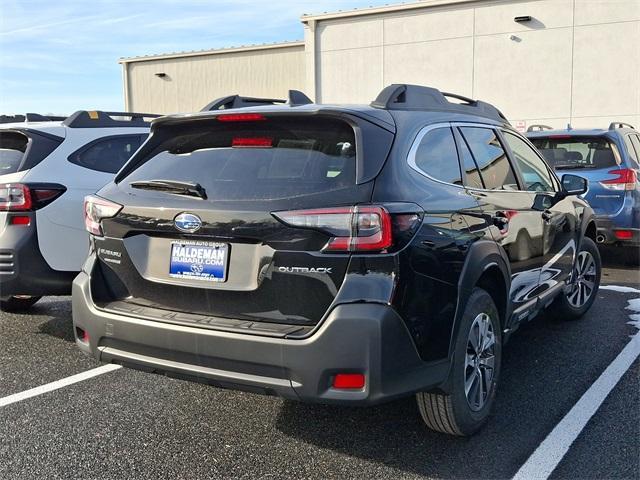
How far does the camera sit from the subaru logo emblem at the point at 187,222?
2.89m

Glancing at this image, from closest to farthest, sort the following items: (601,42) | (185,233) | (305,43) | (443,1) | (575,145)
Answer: (185,233) < (575,145) < (601,42) < (443,1) < (305,43)

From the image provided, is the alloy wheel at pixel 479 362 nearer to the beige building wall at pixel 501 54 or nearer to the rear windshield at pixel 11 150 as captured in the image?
the rear windshield at pixel 11 150

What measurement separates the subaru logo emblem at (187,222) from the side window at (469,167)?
4.96 ft

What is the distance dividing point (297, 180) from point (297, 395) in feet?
3.06

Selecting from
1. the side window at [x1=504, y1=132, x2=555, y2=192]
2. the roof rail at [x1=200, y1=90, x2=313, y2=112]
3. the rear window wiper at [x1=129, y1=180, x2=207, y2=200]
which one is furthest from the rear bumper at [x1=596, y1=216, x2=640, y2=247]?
the rear window wiper at [x1=129, y1=180, x2=207, y2=200]

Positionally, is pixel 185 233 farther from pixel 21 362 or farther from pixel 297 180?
pixel 21 362

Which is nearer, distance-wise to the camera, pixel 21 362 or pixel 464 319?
pixel 464 319

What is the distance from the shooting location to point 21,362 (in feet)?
15.0

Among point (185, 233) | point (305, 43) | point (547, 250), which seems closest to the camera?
point (185, 233)

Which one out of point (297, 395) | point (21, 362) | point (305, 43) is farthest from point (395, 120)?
point (305, 43)

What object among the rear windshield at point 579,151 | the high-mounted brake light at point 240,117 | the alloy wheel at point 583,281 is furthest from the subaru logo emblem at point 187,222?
the rear windshield at point 579,151

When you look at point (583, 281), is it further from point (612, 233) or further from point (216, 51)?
point (216, 51)

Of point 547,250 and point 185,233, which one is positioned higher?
point 185,233

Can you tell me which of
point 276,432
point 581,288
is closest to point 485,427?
point 276,432
